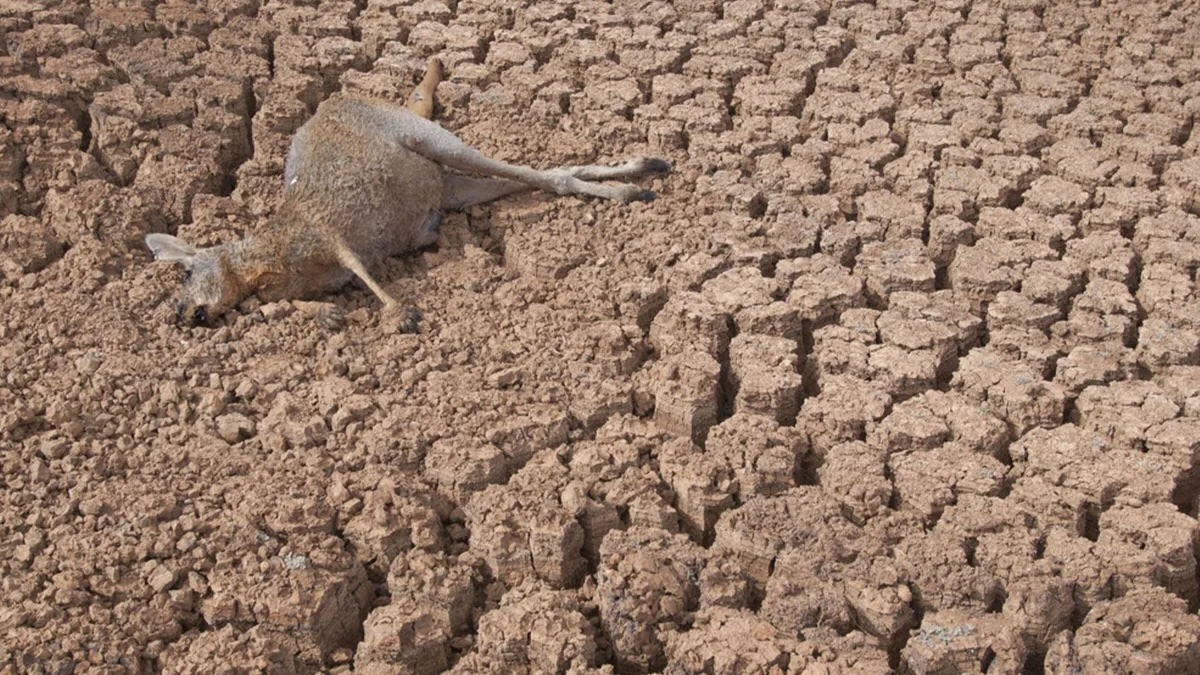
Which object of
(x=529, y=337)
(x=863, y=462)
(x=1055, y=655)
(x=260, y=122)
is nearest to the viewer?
(x=1055, y=655)

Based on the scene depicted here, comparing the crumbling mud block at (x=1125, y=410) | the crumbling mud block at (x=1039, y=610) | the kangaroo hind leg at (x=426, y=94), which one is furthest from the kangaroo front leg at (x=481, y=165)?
the crumbling mud block at (x=1039, y=610)

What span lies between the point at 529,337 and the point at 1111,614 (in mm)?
1608

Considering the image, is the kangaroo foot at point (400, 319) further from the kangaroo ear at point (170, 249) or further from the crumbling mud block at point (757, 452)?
the crumbling mud block at point (757, 452)

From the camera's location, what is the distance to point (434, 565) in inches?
116

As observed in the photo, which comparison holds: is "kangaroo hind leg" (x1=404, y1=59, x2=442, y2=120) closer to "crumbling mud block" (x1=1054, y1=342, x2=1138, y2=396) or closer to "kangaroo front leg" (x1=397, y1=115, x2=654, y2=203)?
"kangaroo front leg" (x1=397, y1=115, x2=654, y2=203)

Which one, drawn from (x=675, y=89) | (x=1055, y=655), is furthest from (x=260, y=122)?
(x=1055, y=655)

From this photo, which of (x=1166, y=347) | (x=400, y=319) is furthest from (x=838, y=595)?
(x=400, y=319)

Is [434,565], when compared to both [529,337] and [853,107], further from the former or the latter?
[853,107]

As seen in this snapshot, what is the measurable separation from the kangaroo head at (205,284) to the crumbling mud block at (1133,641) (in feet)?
7.57

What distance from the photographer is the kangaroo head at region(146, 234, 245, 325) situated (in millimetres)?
3709

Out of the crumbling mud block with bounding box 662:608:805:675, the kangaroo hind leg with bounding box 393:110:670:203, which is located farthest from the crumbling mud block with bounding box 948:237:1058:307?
the crumbling mud block with bounding box 662:608:805:675

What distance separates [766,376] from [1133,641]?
1075mm

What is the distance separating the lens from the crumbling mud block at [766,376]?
3.38 meters

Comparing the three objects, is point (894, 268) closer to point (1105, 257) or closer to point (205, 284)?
point (1105, 257)
